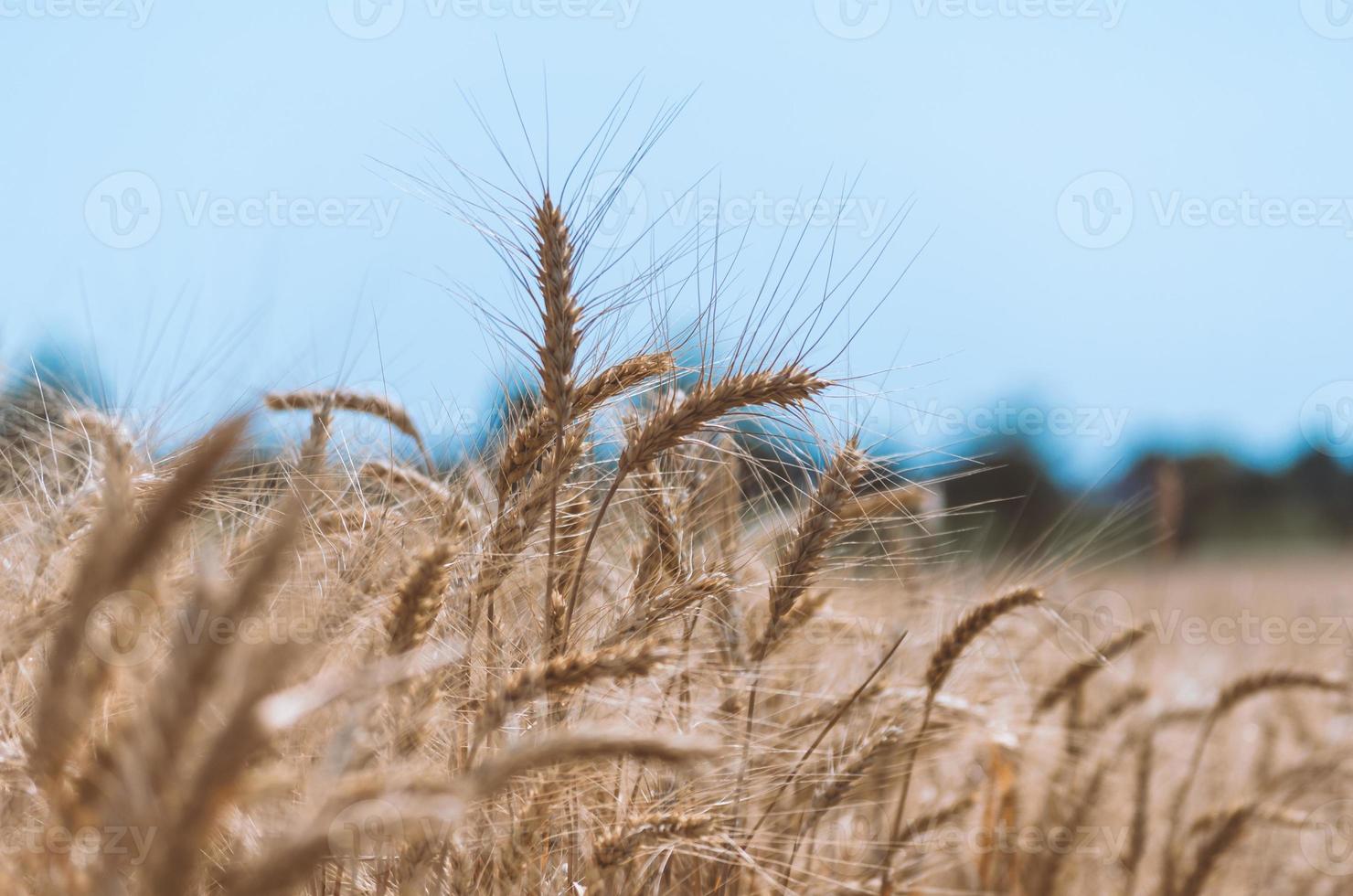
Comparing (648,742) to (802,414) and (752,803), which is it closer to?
(802,414)

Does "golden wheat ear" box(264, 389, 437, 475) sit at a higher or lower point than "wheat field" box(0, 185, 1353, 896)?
higher

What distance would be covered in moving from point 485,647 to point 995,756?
68.1 inches

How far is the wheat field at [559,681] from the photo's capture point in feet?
2.52

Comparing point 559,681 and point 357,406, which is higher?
point 357,406

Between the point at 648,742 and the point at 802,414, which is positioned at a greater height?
the point at 802,414

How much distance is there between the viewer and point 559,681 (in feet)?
3.86

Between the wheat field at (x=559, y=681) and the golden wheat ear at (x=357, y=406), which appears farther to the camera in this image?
the golden wheat ear at (x=357, y=406)

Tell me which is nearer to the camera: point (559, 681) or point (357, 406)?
point (559, 681)

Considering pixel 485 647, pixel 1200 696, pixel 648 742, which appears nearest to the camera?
pixel 648 742

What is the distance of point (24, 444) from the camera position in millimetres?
2938

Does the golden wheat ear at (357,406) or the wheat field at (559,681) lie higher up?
the golden wheat ear at (357,406)

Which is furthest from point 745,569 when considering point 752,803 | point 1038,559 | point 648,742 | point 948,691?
point 648,742

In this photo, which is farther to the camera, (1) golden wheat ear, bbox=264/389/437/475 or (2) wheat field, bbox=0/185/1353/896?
(1) golden wheat ear, bbox=264/389/437/475

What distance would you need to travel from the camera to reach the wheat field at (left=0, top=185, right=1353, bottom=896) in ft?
2.52
